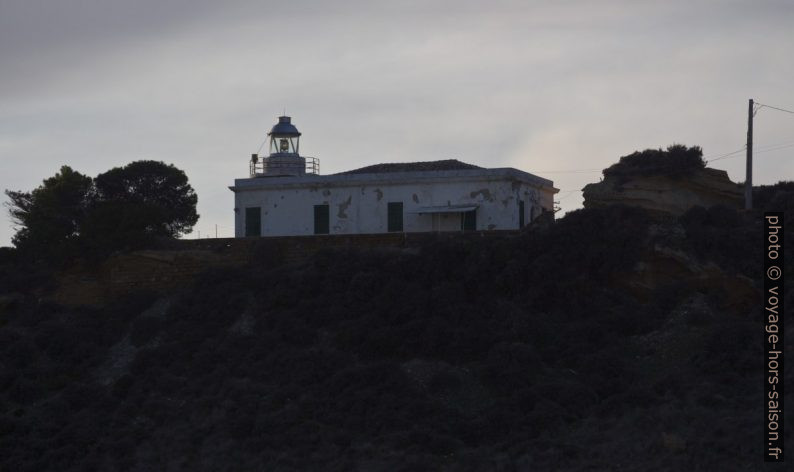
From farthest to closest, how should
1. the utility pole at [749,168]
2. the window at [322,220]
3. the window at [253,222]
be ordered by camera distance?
the window at [253,222]
the window at [322,220]
the utility pole at [749,168]

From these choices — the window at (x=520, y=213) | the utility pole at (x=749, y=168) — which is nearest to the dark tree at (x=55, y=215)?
the window at (x=520, y=213)

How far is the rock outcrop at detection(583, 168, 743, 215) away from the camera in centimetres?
3528

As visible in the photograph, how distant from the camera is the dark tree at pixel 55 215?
38844 mm

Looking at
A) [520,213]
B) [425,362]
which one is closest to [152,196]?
[520,213]

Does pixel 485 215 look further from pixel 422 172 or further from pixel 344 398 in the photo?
pixel 344 398

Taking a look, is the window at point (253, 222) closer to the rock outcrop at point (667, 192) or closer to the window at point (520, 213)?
the window at point (520, 213)

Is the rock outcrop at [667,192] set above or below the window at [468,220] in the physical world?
above

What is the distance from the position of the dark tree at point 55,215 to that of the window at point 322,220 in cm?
681

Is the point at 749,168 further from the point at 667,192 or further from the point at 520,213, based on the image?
the point at 520,213

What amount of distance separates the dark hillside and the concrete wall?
3.95 meters

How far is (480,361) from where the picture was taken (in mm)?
30438

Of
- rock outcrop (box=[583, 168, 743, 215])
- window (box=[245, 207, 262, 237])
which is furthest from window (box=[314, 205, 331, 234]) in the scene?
rock outcrop (box=[583, 168, 743, 215])

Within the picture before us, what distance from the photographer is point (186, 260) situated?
120ft

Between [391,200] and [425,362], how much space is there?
367 inches
